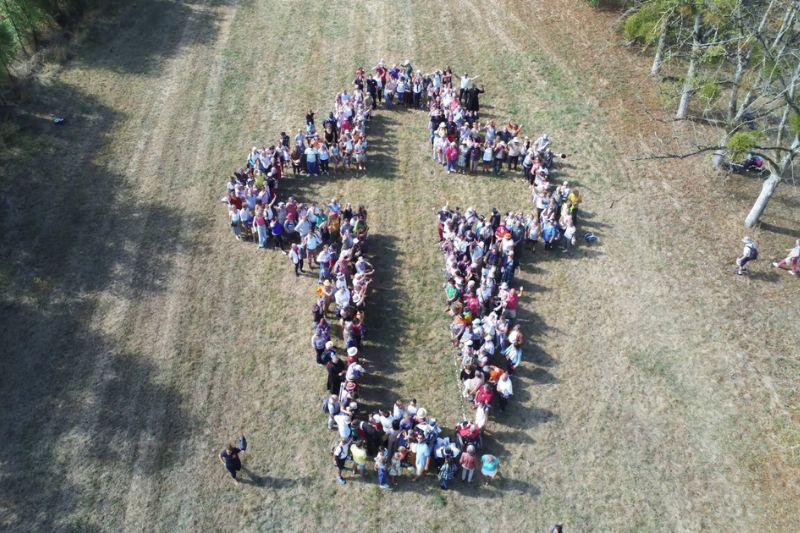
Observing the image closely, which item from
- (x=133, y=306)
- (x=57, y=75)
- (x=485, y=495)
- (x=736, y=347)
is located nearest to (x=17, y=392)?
(x=133, y=306)

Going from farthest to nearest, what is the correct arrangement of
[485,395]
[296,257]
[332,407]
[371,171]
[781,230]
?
1. [371,171]
2. [781,230]
3. [296,257]
4. [485,395]
5. [332,407]

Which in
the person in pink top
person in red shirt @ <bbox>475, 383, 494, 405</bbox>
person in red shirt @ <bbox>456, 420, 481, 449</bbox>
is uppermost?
the person in pink top

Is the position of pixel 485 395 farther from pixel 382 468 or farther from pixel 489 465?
pixel 382 468

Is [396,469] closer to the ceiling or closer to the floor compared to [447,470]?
closer to the floor

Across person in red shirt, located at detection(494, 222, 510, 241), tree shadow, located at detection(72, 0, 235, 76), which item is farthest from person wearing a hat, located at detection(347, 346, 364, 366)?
tree shadow, located at detection(72, 0, 235, 76)

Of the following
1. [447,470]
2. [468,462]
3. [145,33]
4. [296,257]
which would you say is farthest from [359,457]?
[145,33]

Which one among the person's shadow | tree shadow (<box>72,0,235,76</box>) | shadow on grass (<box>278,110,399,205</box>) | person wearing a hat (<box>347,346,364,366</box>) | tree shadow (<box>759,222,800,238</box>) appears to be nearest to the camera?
the person's shadow

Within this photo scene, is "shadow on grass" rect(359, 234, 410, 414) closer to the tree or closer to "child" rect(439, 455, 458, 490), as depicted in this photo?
"child" rect(439, 455, 458, 490)
